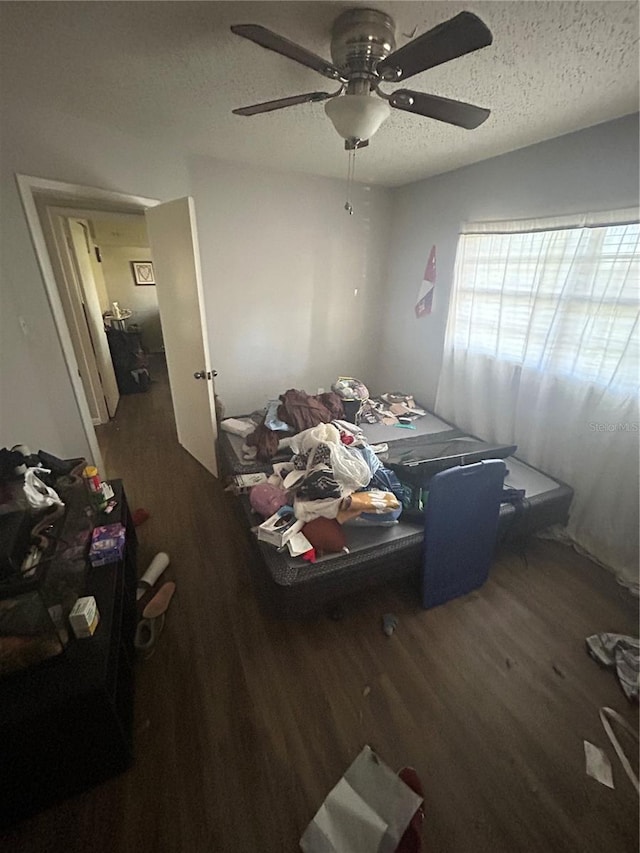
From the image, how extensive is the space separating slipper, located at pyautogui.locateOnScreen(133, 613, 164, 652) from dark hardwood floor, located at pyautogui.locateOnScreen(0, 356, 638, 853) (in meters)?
0.05

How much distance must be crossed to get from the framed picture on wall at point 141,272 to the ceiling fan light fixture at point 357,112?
606cm

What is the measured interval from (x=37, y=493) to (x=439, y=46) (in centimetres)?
203

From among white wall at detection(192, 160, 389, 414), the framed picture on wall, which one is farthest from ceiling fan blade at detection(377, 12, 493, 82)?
the framed picture on wall

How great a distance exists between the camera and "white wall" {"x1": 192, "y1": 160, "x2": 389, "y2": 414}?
2865 millimetres

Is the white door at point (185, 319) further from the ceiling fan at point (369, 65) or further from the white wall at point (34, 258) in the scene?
the ceiling fan at point (369, 65)

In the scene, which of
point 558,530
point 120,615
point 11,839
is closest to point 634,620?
point 558,530

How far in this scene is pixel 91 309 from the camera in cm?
369

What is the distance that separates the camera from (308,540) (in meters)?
1.62

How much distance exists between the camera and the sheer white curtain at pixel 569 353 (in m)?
1.88

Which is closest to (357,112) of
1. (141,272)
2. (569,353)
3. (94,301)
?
(569,353)

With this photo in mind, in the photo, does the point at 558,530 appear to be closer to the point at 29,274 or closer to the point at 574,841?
the point at 574,841

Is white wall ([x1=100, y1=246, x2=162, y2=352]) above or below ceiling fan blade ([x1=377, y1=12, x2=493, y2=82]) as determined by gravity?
below

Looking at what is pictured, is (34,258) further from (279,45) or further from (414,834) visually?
(414,834)

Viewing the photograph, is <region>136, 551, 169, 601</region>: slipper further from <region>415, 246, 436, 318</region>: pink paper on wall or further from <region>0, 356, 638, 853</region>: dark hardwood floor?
<region>415, 246, 436, 318</region>: pink paper on wall
